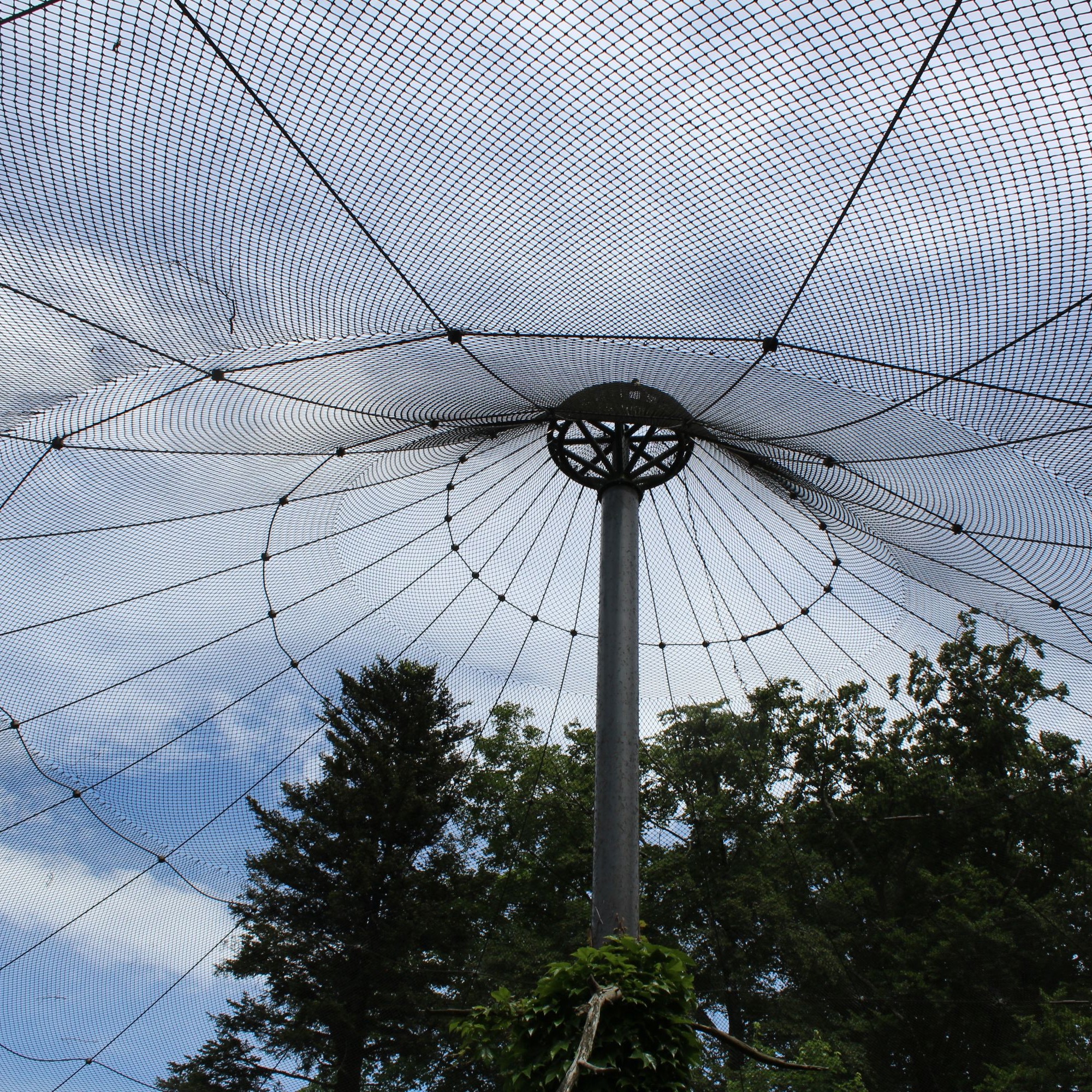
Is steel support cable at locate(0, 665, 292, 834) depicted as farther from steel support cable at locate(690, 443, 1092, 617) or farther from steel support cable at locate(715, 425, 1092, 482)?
steel support cable at locate(690, 443, 1092, 617)

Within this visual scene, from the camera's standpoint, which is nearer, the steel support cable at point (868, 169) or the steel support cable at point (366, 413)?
the steel support cable at point (868, 169)

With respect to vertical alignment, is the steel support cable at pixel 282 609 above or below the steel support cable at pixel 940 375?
above

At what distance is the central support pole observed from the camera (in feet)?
25.5

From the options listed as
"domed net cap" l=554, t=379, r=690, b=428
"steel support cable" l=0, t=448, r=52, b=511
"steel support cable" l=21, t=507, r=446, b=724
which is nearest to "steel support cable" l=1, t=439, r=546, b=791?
"steel support cable" l=21, t=507, r=446, b=724

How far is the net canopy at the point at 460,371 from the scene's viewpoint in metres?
6.38

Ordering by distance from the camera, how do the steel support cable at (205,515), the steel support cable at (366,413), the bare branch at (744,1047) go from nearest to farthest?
the bare branch at (744,1047), the steel support cable at (366,413), the steel support cable at (205,515)

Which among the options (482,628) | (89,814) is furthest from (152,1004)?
(482,628)

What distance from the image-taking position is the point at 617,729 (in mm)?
8789

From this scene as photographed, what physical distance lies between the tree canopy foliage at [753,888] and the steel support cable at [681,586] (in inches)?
205

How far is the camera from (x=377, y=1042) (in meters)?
21.9

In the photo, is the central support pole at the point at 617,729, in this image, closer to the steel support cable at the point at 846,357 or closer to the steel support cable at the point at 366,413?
the steel support cable at the point at 846,357

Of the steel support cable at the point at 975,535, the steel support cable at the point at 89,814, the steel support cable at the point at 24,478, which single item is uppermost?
the steel support cable at the point at 975,535

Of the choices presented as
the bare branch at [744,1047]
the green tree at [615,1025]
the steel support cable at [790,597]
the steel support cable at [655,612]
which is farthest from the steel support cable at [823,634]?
the green tree at [615,1025]

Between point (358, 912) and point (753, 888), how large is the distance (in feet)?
34.6
